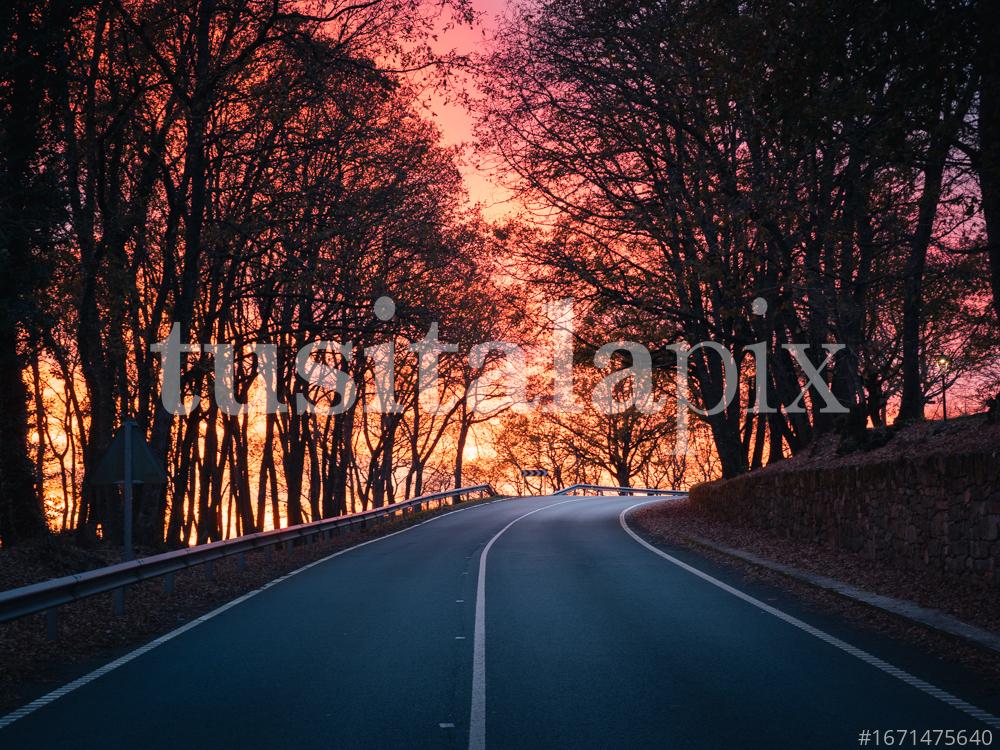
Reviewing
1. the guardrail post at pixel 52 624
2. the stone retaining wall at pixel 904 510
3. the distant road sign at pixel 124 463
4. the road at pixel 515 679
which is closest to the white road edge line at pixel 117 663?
the road at pixel 515 679

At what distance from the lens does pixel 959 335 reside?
3055 centimetres

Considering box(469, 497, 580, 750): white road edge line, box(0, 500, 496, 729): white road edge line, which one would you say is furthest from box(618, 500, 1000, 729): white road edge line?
box(0, 500, 496, 729): white road edge line

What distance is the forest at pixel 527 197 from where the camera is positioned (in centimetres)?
1277

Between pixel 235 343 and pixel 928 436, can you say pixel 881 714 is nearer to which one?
pixel 928 436

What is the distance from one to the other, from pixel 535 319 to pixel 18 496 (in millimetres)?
15901

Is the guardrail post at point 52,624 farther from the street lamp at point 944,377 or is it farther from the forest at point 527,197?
the street lamp at point 944,377

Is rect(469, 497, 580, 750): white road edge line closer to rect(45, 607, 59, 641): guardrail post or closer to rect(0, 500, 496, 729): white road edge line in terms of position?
rect(0, 500, 496, 729): white road edge line

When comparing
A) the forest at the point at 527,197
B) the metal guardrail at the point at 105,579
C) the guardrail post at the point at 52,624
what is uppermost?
the forest at the point at 527,197

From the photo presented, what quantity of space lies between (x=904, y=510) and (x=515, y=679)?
333 inches

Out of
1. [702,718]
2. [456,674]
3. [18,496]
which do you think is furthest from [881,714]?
[18,496]

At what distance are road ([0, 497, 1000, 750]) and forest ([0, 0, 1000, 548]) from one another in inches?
198

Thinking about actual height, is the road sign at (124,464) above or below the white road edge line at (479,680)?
above

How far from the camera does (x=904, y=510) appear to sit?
14492mm

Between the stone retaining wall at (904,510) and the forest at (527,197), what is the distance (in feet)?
6.30
